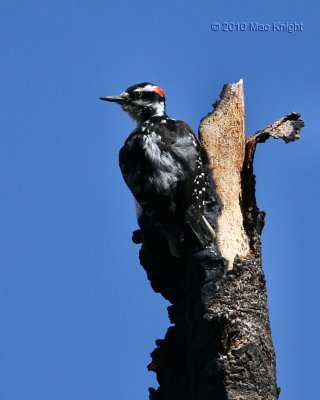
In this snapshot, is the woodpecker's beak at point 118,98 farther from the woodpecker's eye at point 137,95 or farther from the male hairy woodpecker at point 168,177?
the male hairy woodpecker at point 168,177

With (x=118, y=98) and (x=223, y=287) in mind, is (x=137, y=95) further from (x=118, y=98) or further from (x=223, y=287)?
(x=223, y=287)

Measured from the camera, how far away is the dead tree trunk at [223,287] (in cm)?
360

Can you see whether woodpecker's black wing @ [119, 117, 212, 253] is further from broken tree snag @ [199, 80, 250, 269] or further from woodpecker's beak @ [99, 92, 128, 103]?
woodpecker's beak @ [99, 92, 128, 103]

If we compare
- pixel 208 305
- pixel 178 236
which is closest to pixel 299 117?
pixel 178 236

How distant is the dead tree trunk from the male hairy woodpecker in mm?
65

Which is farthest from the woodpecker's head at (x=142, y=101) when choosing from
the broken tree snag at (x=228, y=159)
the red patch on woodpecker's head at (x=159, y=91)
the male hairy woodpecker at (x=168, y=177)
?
the broken tree snag at (x=228, y=159)

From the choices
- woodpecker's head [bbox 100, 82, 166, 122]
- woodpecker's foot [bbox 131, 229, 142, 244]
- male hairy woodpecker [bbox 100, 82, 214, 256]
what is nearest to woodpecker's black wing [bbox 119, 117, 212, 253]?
male hairy woodpecker [bbox 100, 82, 214, 256]

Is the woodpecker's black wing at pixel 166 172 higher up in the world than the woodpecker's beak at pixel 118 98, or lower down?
lower down

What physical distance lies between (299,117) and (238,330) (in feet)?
4.93

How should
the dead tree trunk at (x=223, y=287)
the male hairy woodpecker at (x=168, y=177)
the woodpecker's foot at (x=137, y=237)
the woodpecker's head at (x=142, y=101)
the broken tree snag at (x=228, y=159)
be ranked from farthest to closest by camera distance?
the woodpecker's head at (x=142, y=101) < the woodpecker's foot at (x=137, y=237) < the male hairy woodpecker at (x=168, y=177) < the broken tree snag at (x=228, y=159) < the dead tree trunk at (x=223, y=287)

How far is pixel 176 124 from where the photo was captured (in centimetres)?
489

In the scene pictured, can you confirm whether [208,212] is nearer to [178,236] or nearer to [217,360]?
[178,236]

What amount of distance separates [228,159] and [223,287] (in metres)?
0.84

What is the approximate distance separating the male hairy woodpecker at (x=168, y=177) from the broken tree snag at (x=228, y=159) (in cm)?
7
